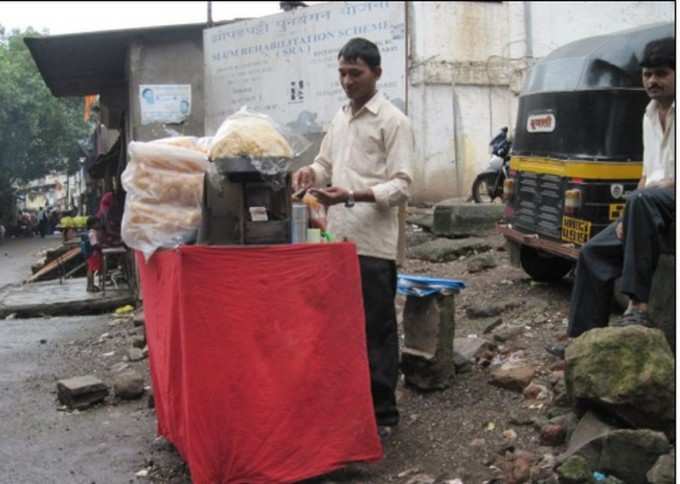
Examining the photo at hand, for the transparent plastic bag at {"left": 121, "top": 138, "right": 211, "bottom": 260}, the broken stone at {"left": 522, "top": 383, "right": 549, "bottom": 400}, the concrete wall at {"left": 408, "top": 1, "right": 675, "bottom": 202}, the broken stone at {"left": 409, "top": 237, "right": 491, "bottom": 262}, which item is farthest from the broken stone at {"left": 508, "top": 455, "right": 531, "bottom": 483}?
the concrete wall at {"left": 408, "top": 1, "right": 675, "bottom": 202}

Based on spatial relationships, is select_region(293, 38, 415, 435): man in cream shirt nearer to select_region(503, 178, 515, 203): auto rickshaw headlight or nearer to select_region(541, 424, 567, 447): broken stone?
select_region(541, 424, 567, 447): broken stone

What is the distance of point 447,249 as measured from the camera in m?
9.06

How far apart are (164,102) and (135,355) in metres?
3.38

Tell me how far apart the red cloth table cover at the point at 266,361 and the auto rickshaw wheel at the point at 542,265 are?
3.88 m

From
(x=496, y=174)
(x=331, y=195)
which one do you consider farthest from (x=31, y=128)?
(x=331, y=195)

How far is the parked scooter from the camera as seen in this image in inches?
446

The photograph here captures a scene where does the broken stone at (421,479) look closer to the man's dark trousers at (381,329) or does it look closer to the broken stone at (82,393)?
the man's dark trousers at (381,329)

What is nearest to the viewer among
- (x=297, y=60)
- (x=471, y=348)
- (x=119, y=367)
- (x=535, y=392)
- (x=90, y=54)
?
(x=535, y=392)

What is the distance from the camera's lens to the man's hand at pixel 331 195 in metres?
3.41

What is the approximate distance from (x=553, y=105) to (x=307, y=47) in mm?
2241

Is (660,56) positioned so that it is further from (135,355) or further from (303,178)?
(135,355)

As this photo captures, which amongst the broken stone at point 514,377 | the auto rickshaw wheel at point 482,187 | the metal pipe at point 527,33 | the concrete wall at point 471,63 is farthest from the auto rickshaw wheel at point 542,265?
the metal pipe at point 527,33

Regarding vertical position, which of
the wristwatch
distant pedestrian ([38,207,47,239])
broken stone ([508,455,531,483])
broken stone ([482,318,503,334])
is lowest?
distant pedestrian ([38,207,47,239])

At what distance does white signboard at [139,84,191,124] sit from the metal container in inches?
208
